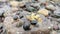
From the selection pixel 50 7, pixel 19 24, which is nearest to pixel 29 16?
pixel 19 24

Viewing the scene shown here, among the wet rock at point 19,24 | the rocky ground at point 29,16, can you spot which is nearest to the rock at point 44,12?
the rocky ground at point 29,16

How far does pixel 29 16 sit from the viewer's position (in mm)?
1869

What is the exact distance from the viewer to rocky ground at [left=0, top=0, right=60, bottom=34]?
1677 millimetres

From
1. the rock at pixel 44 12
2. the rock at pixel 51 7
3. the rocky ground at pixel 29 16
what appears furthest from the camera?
the rock at pixel 51 7

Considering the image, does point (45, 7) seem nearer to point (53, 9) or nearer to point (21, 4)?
point (53, 9)

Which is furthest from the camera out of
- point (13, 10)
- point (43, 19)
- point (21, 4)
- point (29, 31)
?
point (21, 4)

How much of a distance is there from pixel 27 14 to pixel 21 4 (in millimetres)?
280

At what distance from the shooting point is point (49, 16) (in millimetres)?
1965

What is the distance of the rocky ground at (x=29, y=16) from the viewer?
168 cm

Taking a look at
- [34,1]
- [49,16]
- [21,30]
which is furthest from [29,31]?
[34,1]

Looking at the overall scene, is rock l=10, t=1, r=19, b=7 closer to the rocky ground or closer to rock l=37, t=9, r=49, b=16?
the rocky ground

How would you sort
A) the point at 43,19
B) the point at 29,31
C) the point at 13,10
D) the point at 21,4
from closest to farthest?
the point at 29,31, the point at 43,19, the point at 13,10, the point at 21,4

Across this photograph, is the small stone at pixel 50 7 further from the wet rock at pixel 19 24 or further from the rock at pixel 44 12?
the wet rock at pixel 19 24

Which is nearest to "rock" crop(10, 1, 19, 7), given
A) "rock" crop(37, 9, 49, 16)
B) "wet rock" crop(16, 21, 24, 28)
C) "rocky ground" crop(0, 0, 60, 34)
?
"rocky ground" crop(0, 0, 60, 34)
